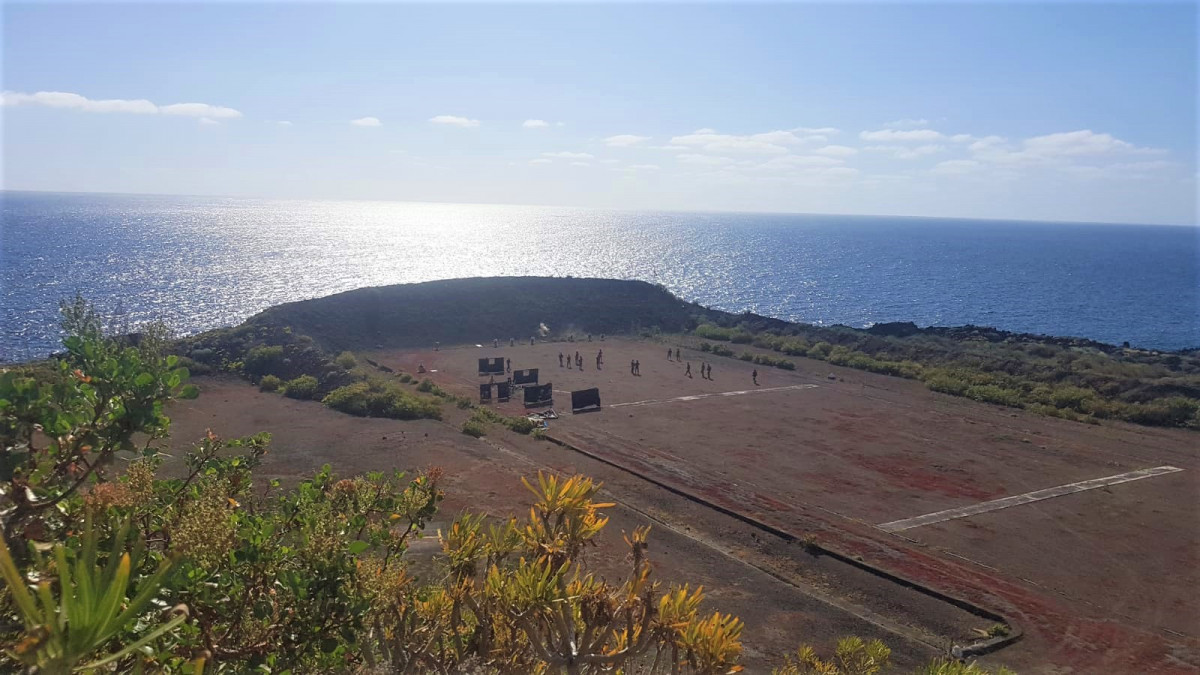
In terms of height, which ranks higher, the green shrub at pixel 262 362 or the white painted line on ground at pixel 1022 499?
the green shrub at pixel 262 362

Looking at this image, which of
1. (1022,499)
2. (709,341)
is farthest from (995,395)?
(709,341)

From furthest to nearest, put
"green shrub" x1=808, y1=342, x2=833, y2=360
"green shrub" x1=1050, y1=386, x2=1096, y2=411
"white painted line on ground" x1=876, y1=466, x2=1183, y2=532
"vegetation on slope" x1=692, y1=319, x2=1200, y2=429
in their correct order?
"green shrub" x1=808, y1=342, x2=833, y2=360, "green shrub" x1=1050, y1=386, x2=1096, y2=411, "vegetation on slope" x1=692, y1=319, x2=1200, y2=429, "white painted line on ground" x1=876, y1=466, x2=1183, y2=532

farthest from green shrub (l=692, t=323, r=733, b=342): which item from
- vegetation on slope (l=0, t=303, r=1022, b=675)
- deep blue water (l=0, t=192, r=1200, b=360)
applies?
vegetation on slope (l=0, t=303, r=1022, b=675)

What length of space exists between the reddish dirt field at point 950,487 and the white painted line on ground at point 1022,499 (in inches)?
11.9

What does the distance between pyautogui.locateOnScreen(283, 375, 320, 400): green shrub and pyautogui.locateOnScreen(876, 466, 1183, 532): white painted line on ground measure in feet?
74.6

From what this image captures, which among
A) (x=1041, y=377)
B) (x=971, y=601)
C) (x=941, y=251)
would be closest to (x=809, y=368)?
(x=1041, y=377)

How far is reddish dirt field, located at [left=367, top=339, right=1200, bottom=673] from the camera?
14.0 metres

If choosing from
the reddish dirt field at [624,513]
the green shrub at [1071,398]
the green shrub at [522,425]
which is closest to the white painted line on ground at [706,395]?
the green shrub at [522,425]

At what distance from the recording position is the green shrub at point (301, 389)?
98.8 feet

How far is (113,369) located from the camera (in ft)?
13.9

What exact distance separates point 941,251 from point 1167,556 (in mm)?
173382

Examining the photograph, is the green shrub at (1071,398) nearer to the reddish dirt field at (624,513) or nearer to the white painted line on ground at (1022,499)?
Result: the white painted line on ground at (1022,499)

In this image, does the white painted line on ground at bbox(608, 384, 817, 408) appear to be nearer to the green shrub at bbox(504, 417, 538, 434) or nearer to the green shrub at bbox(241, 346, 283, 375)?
the green shrub at bbox(504, 417, 538, 434)

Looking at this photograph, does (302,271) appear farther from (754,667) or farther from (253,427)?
(754,667)
